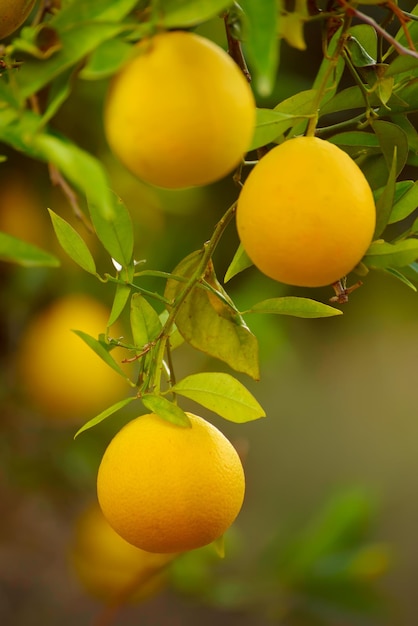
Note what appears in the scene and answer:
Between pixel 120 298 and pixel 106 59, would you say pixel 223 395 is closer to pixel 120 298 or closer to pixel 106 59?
pixel 120 298

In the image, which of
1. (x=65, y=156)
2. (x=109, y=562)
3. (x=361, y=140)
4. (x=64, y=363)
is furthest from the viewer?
(x=109, y=562)

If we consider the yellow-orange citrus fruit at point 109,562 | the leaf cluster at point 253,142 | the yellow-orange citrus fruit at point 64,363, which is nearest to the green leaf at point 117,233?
the leaf cluster at point 253,142

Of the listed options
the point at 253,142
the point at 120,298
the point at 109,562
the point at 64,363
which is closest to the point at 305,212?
the point at 253,142

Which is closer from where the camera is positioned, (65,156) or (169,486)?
(65,156)

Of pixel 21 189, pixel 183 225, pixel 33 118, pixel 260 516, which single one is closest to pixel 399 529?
pixel 260 516

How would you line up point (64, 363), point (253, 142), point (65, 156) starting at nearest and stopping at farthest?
1. point (65, 156)
2. point (253, 142)
3. point (64, 363)

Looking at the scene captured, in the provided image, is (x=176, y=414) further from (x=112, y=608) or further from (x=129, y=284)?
(x=112, y=608)
